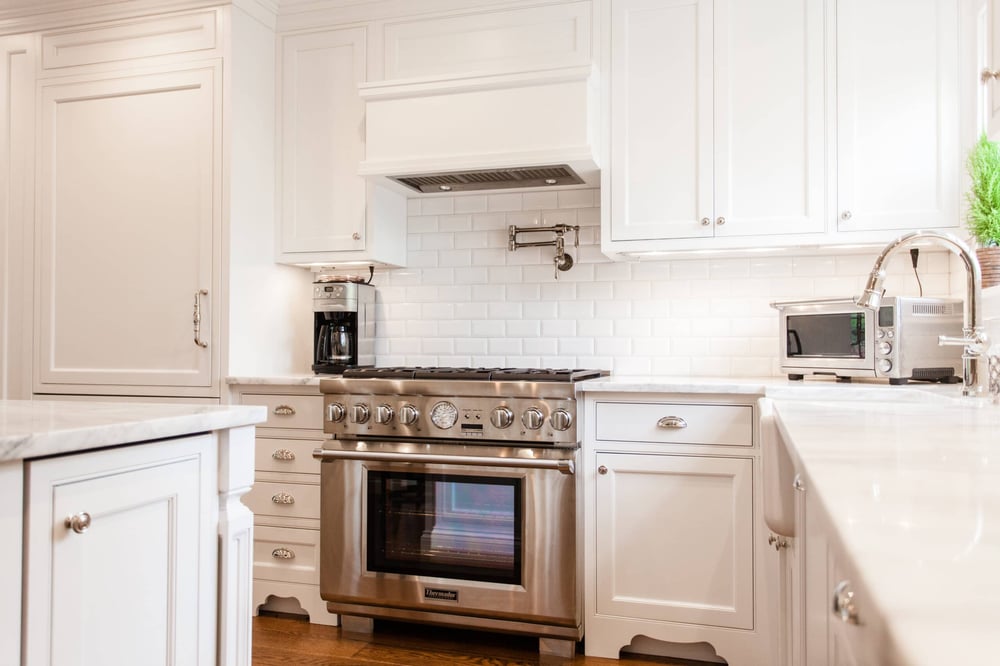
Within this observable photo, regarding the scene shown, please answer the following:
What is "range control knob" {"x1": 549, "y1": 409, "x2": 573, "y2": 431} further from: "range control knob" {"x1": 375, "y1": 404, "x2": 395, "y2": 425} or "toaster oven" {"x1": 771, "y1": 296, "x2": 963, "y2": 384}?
"toaster oven" {"x1": 771, "y1": 296, "x2": 963, "y2": 384}

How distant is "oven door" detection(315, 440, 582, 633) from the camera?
8.75 ft

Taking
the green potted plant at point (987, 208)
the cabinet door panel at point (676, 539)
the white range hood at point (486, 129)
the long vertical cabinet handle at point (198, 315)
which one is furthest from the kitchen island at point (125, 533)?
the green potted plant at point (987, 208)

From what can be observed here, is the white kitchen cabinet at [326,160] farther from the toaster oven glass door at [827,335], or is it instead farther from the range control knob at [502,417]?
the toaster oven glass door at [827,335]

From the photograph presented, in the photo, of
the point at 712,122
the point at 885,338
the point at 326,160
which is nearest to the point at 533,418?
the point at 885,338

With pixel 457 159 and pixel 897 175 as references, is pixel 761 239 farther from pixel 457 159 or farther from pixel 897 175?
pixel 457 159

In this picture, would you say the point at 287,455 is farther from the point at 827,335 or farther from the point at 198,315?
the point at 827,335

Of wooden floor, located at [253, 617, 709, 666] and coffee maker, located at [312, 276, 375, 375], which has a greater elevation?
coffee maker, located at [312, 276, 375, 375]

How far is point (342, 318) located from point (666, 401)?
145cm

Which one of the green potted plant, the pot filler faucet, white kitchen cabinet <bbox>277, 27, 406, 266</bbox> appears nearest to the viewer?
the pot filler faucet

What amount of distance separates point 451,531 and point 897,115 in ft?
6.84

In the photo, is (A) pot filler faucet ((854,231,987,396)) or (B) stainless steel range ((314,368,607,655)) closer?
(A) pot filler faucet ((854,231,987,396))

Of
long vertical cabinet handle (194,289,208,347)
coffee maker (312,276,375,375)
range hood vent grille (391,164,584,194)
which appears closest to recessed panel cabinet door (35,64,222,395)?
long vertical cabinet handle (194,289,208,347)

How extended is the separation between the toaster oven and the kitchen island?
1947mm

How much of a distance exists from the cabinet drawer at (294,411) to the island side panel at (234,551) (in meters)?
1.51
